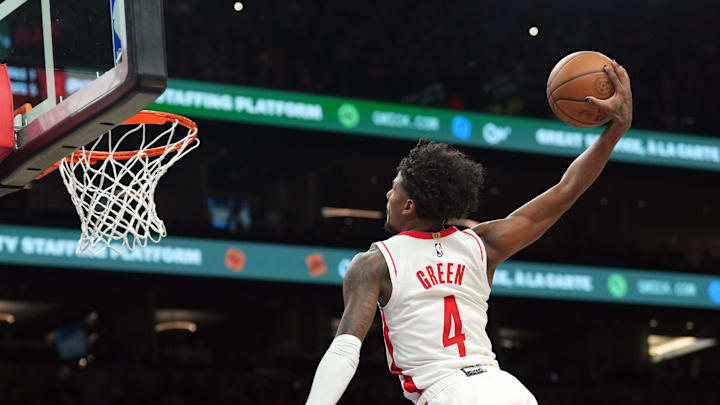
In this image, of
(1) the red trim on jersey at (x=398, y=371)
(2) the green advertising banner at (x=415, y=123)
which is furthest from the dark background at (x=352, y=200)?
(1) the red trim on jersey at (x=398, y=371)

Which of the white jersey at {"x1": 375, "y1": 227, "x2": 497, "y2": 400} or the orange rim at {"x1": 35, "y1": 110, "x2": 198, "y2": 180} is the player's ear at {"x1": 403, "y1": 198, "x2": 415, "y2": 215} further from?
the orange rim at {"x1": 35, "y1": 110, "x2": 198, "y2": 180}

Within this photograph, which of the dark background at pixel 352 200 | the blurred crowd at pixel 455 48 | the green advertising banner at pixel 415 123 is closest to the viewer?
the dark background at pixel 352 200

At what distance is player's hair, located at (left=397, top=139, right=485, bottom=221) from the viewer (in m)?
2.97

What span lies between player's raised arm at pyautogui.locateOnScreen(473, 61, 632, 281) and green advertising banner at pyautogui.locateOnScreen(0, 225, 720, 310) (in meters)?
10.7

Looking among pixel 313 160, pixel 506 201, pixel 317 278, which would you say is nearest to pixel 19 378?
pixel 317 278

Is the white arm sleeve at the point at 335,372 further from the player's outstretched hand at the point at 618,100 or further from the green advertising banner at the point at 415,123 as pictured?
the green advertising banner at the point at 415,123

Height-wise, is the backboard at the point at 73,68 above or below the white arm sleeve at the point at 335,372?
above

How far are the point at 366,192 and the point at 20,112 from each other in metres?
17.3

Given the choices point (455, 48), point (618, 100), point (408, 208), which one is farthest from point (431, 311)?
point (455, 48)

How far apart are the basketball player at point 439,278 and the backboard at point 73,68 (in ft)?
2.65

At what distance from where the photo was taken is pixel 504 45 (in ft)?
56.3

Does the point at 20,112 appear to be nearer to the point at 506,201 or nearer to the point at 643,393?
the point at 643,393

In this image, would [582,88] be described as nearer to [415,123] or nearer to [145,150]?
[145,150]

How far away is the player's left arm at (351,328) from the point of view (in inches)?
105
